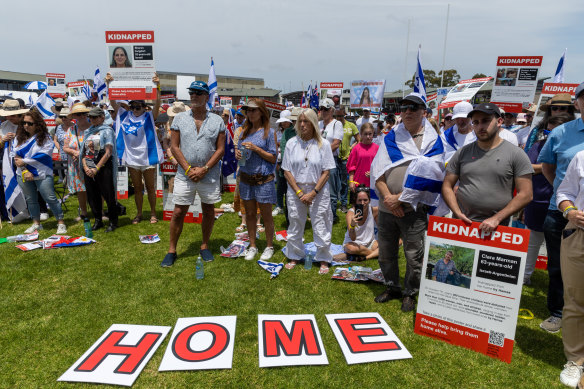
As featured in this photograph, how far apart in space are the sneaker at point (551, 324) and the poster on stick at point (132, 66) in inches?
261

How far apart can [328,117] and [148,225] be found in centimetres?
439

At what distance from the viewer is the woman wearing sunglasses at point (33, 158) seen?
586 cm

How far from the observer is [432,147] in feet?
11.4

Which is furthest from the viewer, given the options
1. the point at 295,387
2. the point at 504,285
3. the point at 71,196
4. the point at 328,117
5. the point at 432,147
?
the point at 71,196

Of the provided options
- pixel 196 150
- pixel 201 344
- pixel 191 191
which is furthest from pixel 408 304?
pixel 196 150

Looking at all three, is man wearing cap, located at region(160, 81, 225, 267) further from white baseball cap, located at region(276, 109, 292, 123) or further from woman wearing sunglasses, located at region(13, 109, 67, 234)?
woman wearing sunglasses, located at region(13, 109, 67, 234)

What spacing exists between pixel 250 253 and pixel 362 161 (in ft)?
8.70

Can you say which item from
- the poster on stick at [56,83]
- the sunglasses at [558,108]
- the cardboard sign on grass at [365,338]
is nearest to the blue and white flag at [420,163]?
→ the cardboard sign on grass at [365,338]

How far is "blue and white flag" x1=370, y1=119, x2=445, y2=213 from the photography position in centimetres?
345

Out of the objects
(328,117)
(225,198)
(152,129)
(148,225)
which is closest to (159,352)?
(148,225)

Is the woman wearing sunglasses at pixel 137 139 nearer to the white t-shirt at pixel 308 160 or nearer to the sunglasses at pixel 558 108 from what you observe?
the white t-shirt at pixel 308 160

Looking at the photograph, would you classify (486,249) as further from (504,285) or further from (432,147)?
(432,147)

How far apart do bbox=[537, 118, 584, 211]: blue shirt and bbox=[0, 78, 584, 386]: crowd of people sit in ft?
0.03

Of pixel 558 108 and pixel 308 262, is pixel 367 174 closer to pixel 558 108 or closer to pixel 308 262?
pixel 308 262
